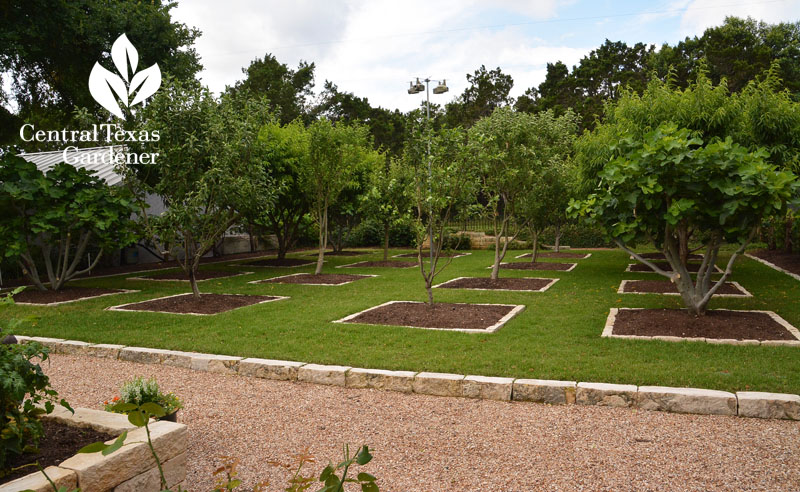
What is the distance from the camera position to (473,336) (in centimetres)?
639

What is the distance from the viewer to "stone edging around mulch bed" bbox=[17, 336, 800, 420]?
402cm

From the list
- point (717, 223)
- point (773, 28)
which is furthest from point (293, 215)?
point (773, 28)

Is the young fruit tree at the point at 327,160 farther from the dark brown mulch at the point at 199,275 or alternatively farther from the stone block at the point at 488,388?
the stone block at the point at 488,388

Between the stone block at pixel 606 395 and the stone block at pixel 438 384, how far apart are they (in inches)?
39.9

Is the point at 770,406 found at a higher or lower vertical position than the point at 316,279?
lower

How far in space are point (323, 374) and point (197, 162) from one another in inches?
210

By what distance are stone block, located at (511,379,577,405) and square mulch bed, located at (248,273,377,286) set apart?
24.5 ft

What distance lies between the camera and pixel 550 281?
1109 centimetres

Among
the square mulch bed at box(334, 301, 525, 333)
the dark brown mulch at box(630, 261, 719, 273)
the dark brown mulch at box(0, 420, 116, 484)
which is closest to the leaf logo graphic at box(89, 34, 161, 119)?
the square mulch bed at box(334, 301, 525, 333)

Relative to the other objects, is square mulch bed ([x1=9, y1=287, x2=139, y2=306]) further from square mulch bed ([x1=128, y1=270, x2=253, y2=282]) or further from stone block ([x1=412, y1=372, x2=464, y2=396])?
stone block ([x1=412, y1=372, x2=464, y2=396])

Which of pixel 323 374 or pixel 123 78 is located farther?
pixel 123 78

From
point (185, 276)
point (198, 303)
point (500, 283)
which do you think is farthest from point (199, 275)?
point (500, 283)

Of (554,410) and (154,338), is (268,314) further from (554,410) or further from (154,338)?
(554,410)

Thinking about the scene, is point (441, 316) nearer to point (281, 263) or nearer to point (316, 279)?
point (316, 279)
